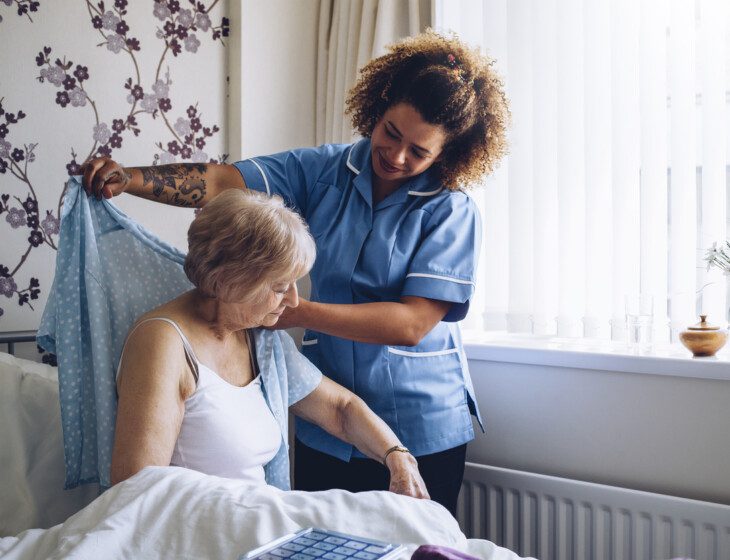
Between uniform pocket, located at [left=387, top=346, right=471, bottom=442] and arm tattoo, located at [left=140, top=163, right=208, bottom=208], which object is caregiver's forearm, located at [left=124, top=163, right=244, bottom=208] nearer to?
arm tattoo, located at [left=140, top=163, right=208, bottom=208]

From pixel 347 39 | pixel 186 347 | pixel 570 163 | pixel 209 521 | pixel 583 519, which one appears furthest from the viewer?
pixel 347 39

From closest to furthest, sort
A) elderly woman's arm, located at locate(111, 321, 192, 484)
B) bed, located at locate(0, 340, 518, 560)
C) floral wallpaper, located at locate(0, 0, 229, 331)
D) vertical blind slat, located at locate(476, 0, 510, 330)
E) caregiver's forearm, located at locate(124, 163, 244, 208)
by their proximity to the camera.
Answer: bed, located at locate(0, 340, 518, 560), elderly woman's arm, located at locate(111, 321, 192, 484), caregiver's forearm, located at locate(124, 163, 244, 208), floral wallpaper, located at locate(0, 0, 229, 331), vertical blind slat, located at locate(476, 0, 510, 330)

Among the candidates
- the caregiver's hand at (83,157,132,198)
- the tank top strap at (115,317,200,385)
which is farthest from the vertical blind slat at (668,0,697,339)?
the caregiver's hand at (83,157,132,198)

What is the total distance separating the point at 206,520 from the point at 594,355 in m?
1.31

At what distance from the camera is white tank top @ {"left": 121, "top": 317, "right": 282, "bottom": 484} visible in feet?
4.61

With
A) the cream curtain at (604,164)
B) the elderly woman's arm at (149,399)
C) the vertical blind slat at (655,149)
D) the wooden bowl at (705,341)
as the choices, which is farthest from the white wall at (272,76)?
the wooden bowl at (705,341)

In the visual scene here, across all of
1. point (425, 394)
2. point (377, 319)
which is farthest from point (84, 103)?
point (425, 394)

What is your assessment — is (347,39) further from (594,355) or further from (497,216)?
(594,355)

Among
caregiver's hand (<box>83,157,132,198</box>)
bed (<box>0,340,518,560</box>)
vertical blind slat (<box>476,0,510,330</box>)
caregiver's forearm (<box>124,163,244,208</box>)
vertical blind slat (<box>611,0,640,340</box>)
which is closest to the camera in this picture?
bed (<box>0,340,518,560</box>)

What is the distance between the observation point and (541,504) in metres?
2.12

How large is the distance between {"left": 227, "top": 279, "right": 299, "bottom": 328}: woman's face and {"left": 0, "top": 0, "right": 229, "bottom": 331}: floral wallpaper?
88 centimetres

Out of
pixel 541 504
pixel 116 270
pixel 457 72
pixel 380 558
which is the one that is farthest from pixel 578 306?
pixel 380 558

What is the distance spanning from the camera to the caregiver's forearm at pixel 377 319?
Result: 158cm

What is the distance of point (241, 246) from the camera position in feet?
4.66
